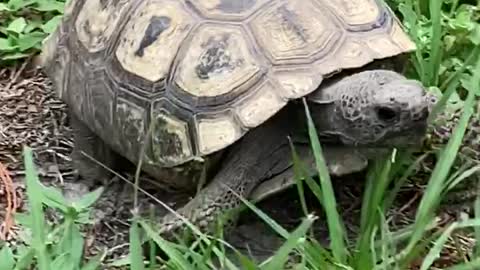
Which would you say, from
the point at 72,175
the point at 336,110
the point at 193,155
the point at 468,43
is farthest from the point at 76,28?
the point at 468,43

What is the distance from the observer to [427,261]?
2.36m

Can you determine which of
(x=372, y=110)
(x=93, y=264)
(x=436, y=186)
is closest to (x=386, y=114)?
(x=372, y=110)

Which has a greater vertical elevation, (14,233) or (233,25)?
(233,25)

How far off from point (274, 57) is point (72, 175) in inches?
29.6

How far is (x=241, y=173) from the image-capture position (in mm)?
2713

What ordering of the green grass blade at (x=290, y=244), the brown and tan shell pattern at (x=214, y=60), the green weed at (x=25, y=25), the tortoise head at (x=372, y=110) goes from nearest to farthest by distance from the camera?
the green grass blade at (x=290, y=244) < the tortoise head at (x=372, y=110) < the brown and tan shell pattern at (x=214, y=60) < the green weed at (x=25, y=25)

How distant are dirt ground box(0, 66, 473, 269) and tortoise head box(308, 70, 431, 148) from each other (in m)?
0.25

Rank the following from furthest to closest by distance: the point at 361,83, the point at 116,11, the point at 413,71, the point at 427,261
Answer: the point at 413,71 → the point at 116,11 → the point at 361,83 → the point at 427,261

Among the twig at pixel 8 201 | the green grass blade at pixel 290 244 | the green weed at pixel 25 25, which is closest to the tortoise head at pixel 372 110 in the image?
the green grass blade at pixel 290 244

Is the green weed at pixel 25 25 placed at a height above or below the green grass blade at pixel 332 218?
below

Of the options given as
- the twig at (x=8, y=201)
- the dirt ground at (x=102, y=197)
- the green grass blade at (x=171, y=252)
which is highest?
the green grass blade at (x=171, y=252)

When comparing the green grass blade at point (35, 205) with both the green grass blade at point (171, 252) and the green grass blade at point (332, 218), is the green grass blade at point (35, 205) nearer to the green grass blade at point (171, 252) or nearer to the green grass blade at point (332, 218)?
the green grass blade at point (171, 252)

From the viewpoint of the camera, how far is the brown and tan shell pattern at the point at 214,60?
265cm

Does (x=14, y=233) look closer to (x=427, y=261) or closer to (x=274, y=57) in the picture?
(x=274, y=57)
